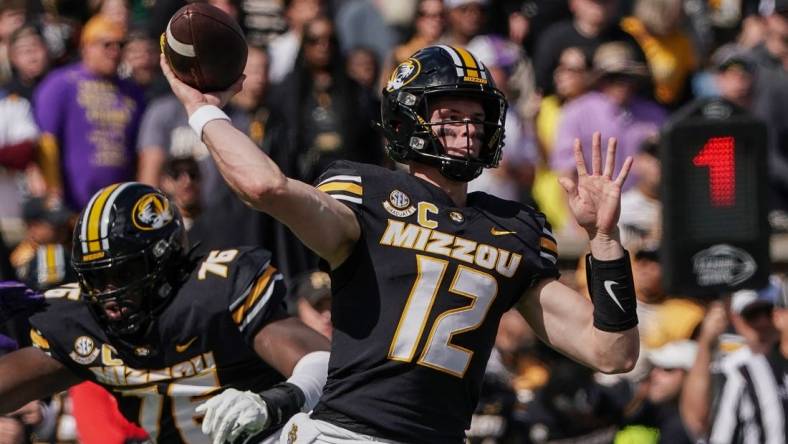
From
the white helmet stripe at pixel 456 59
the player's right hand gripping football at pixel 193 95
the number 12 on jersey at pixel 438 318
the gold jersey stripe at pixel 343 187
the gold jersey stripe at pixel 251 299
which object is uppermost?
the white helmet stripe at pixel 456 59

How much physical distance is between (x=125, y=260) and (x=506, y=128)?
494 cm

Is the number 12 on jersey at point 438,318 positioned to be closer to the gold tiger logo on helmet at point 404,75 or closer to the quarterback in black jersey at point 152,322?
the gold tiger logo on helmet at point 404,75

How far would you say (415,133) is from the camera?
545 cm

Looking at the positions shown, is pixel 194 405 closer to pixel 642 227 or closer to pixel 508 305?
pixel 508 305

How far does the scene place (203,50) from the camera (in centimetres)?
529

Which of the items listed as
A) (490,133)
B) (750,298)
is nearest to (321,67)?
(750,298)

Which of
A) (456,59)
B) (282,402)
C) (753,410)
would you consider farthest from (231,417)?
(753,410)

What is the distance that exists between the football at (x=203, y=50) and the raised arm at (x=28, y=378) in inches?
61.6

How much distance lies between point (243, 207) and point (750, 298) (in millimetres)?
3013

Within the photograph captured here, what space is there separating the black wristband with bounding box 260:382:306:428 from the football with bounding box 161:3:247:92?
A: 0.96 metres

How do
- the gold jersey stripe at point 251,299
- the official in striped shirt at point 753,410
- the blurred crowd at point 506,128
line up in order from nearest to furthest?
the gold jersey stripe at point 251,299 → the official in striped shirt at point 753,410 → the blurred crowd at point 506,128

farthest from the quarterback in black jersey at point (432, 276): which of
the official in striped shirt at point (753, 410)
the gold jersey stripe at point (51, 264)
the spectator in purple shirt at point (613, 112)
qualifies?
the spectator in purple shirt at point (613, 112)

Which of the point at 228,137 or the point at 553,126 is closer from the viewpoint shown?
the point at 228,137

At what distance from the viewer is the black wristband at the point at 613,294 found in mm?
5277
